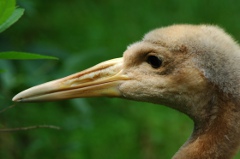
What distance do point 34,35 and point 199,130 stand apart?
4.00 m

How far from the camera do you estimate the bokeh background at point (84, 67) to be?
7.16m

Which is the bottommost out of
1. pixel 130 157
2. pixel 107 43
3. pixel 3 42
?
pixel 130 157

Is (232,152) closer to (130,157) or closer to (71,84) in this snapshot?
(71,84)

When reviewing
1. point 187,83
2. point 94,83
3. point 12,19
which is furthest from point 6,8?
point 187,83

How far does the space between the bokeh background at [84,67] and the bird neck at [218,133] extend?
121 centimetres

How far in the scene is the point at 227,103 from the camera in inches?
198

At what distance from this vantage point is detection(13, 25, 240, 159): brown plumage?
5.01 meters

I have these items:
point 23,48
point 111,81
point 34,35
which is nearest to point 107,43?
point 34,35

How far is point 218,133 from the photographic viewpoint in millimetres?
5059

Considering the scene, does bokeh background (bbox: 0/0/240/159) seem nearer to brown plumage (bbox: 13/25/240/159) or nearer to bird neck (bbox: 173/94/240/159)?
brown plumage (bbox: 13/25/240/159)

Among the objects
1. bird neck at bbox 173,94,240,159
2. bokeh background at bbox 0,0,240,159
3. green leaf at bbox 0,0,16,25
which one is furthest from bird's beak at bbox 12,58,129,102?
green leaf at bbox 0,0,16,25

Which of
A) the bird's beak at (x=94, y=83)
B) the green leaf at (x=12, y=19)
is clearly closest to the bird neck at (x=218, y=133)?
the bird's beak at (x=94, y=83)

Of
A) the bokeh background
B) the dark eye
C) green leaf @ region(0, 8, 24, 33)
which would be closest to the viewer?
green leaf @ region(0, 8, 24, 33)

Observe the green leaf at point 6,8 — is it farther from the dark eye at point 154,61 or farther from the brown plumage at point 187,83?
the dark eye at point 154,61
